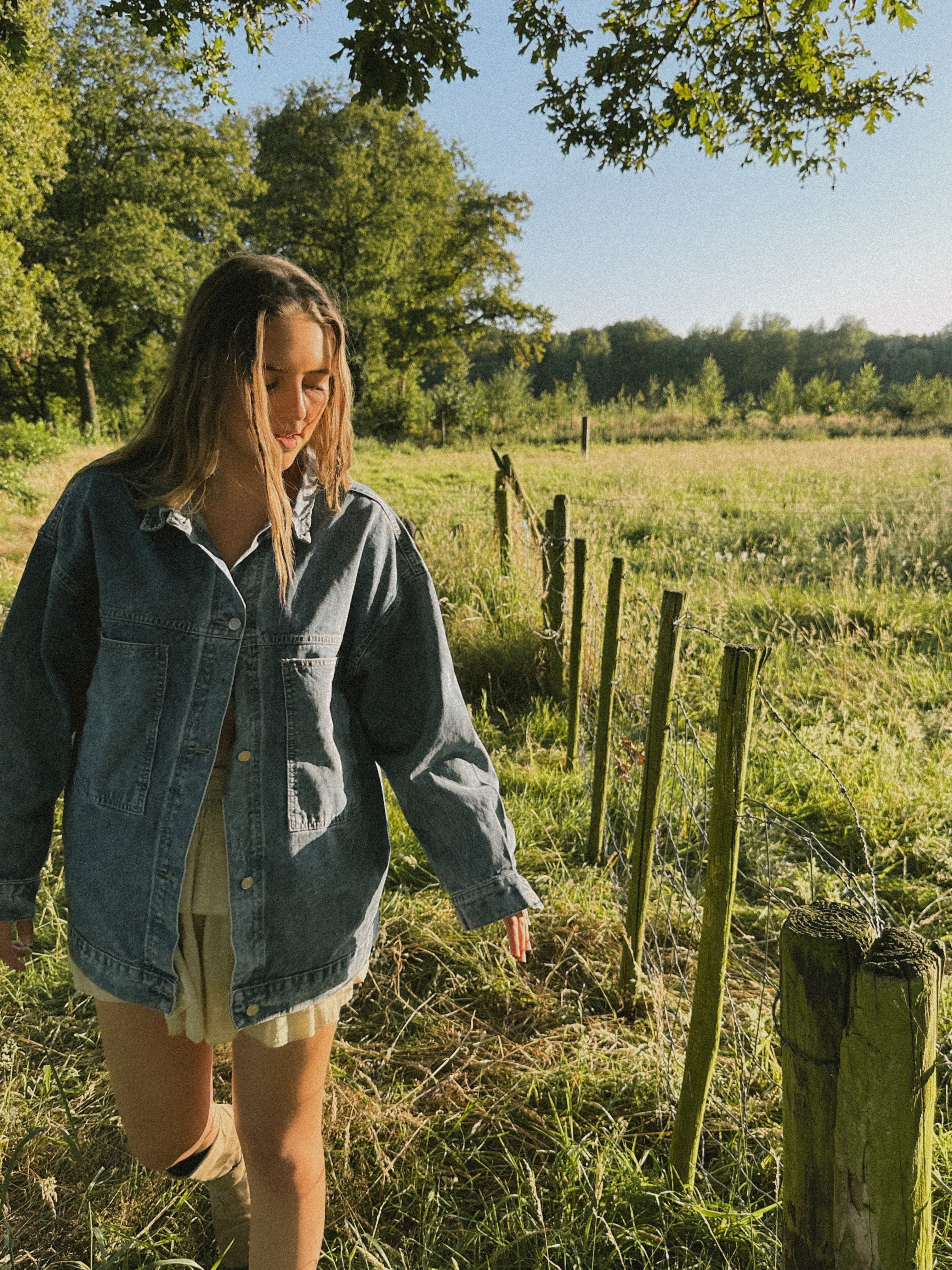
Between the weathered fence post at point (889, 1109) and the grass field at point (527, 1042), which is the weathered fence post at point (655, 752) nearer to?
the grass field at point (527, 1042)

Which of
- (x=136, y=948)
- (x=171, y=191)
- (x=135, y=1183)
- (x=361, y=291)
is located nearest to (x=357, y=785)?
(x=136, y=948)

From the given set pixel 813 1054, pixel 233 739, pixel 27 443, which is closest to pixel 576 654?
pixel 233 739

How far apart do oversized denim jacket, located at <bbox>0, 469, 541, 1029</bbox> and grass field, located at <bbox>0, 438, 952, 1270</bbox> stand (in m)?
0.83

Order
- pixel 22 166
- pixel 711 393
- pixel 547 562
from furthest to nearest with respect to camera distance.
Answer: pixel 711 393
pixel 22 166
pixel 547 562

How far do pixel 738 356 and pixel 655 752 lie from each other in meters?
85.5

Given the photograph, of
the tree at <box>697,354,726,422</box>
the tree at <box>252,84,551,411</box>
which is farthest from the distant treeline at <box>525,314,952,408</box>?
the tree at <box>252,84,551,411</box>

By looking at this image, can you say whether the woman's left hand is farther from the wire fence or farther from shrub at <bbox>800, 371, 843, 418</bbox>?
shrub at <bbox>800, 371, 843, 418</bbox>

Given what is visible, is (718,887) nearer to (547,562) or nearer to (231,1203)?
(231,1203)

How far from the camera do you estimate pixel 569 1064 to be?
2.20 m

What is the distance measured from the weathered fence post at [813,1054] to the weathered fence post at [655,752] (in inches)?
41.9

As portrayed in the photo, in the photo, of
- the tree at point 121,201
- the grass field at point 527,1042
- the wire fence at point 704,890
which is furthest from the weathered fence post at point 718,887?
the tree at point 121,201

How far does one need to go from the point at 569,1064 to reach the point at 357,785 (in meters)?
Answer: 1.20

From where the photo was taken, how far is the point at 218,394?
4.65 feet

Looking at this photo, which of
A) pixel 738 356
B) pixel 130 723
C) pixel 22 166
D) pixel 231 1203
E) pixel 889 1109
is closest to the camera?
pixel 889 1109
